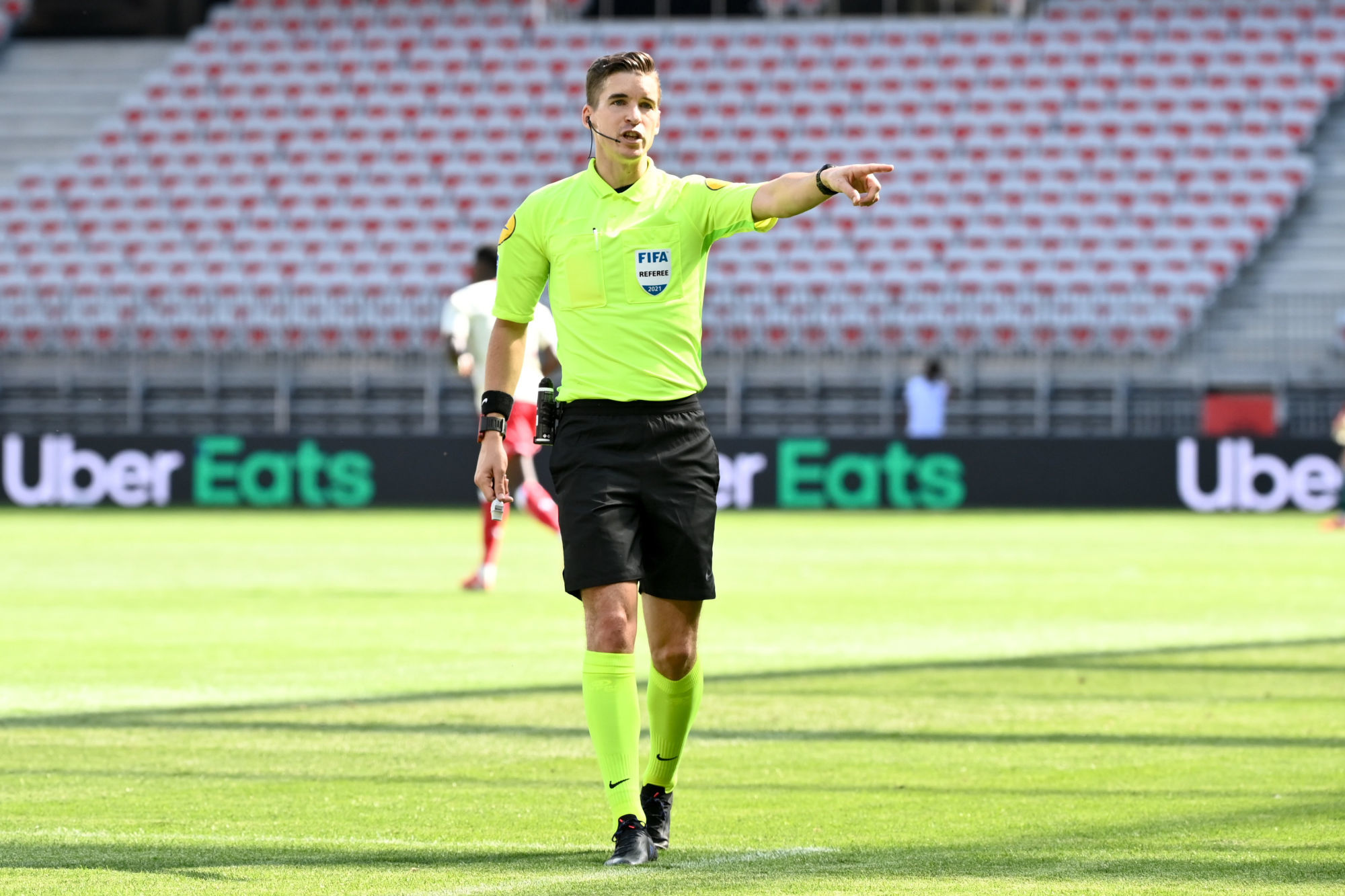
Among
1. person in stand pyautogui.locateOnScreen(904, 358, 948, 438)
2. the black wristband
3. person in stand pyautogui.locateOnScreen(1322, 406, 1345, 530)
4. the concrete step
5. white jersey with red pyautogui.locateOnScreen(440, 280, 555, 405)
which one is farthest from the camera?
the concrete step

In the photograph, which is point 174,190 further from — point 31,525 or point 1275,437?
point 1275,437

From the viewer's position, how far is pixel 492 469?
621 cm

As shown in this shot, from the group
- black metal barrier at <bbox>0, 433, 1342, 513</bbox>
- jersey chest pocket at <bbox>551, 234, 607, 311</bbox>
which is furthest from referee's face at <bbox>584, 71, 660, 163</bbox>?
black metal barrier at <bbox>0, 433, 1342, 513</bbox>

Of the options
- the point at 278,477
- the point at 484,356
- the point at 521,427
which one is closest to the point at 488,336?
the point at 484,356

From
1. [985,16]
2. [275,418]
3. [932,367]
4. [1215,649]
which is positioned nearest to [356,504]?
[275,418]

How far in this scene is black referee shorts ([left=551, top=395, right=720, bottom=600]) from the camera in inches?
235

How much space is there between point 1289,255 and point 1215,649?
2206 cm

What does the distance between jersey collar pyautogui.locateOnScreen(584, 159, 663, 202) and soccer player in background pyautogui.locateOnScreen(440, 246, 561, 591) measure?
804 cm

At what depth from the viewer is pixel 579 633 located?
1284 cm

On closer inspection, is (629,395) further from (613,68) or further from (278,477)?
(278,477)

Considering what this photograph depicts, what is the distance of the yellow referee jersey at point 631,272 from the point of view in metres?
6.14

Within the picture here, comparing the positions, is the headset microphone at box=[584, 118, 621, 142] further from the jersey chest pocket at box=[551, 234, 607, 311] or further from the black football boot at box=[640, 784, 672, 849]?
the black football boot at box=[640, 784, 672, 849]

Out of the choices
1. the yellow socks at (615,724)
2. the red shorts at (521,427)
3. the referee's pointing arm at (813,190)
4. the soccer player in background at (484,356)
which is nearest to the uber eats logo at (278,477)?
the soccer player in background at (484,356)

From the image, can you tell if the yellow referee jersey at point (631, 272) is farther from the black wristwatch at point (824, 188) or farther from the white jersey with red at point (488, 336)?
the white jersey with red at point (488, 336)
